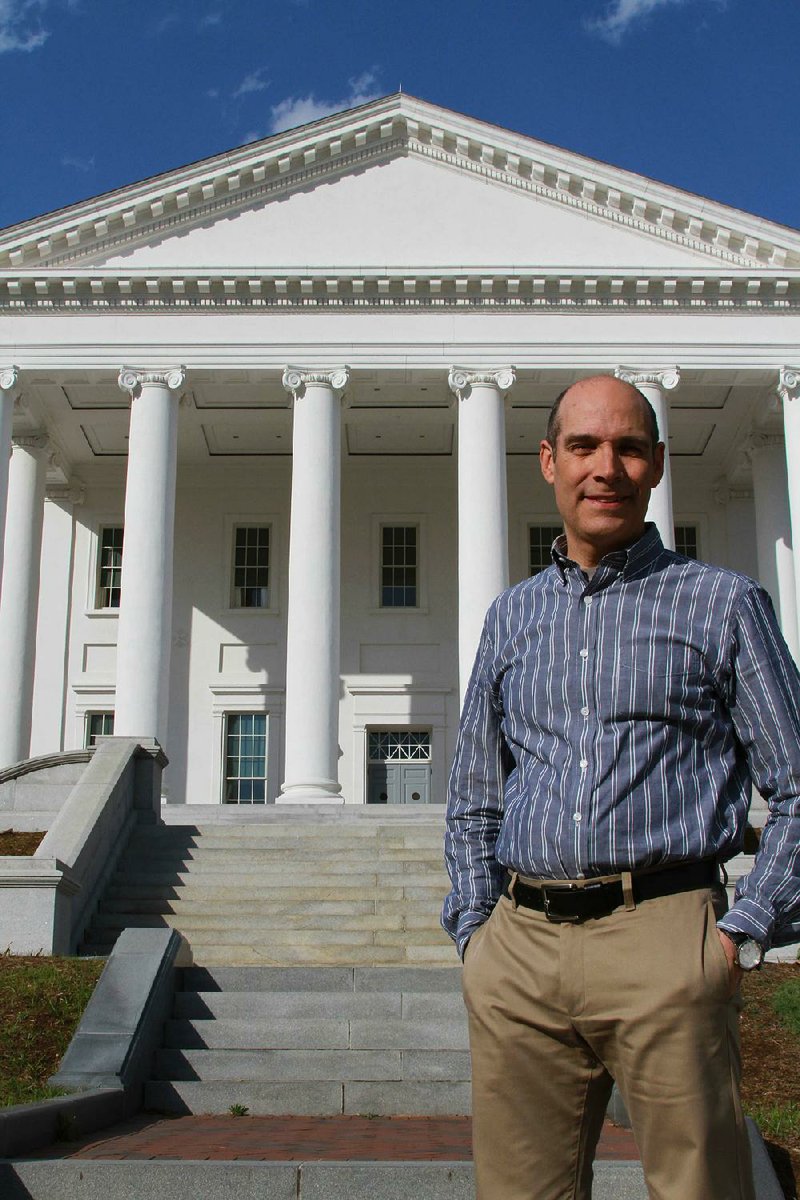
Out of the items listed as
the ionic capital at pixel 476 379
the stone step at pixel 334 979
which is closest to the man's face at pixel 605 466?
the stone step at pixel 334 979

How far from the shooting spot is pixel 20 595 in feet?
99.7

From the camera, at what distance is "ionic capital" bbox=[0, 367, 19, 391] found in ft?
91.9

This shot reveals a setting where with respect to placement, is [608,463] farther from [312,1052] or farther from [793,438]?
[793,438]

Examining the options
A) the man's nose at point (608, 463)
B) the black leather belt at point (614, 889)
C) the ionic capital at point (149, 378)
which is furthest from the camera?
the ionic capital at point (149, 378)

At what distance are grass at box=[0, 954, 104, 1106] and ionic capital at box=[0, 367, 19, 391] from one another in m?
18.8

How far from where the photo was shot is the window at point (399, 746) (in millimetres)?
33625

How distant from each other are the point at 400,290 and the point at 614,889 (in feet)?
87.0

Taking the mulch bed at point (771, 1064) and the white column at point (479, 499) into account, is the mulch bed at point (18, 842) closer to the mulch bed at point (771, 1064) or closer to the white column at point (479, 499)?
the mulch bed at point (771, 1064)

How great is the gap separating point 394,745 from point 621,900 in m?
30.8

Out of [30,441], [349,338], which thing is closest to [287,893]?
[349,338]

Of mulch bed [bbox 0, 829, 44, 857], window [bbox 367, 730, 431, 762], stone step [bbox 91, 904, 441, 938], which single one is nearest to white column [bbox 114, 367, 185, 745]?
mulch bed [bbox 0, 829, 44, 857]

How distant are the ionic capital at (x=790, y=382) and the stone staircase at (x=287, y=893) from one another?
47.6ft

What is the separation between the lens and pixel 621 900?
3.14 m

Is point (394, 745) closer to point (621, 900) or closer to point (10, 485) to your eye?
point (10, 485)
